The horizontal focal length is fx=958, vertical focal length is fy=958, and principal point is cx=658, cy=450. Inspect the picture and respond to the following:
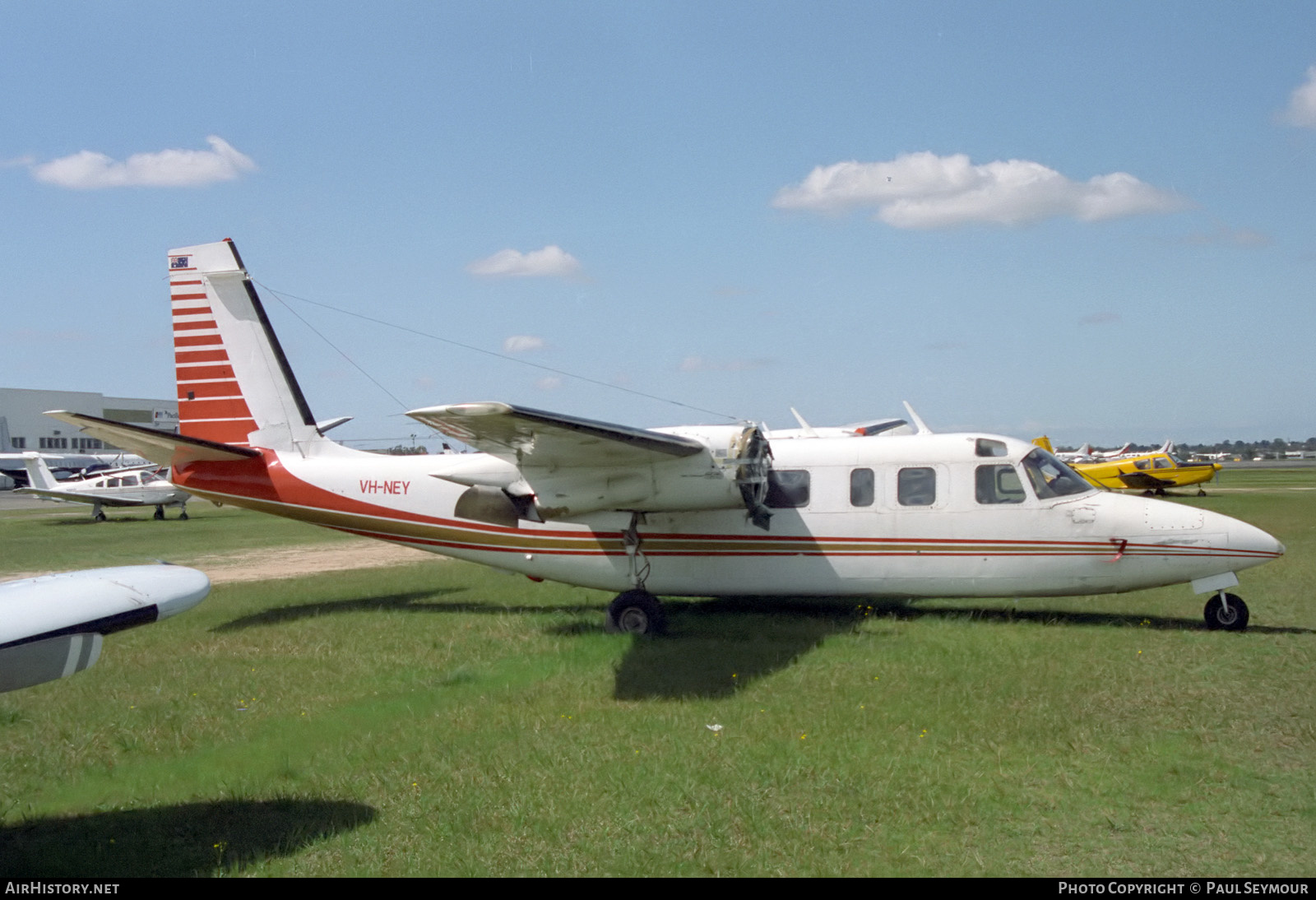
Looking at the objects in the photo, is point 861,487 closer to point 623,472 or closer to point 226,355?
point 623,472

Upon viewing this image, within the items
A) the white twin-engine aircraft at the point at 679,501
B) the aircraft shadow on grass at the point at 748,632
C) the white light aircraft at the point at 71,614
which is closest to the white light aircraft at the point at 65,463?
the white twin-engine aircraft at the point at 679,501

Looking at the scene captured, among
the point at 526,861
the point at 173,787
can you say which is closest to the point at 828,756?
the point at 526,861

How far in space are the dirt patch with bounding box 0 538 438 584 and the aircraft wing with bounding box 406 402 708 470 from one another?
8.02m

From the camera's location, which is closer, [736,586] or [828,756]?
[828,756]

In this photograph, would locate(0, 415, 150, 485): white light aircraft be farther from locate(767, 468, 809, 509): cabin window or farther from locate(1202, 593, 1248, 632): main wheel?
locate(1202, 593, 1248, 632): main wheel

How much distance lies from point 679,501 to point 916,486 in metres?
2.96

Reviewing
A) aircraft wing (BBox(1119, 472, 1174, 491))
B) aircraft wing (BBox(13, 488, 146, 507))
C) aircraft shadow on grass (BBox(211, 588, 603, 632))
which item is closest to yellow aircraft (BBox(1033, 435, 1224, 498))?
aircraft wing (BBox(1119, 472, 1174, 491))

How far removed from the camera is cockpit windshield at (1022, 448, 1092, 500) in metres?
11.4

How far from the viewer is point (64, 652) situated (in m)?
4.41

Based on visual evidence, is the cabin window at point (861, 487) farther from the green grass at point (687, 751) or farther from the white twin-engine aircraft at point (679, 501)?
the green grass at point (687, 751)

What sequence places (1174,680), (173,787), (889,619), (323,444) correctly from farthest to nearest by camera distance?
1. (323,444)
2. (889,619)
3. (1174,680)
4. (173,787)

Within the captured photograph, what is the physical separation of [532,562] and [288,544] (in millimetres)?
15467

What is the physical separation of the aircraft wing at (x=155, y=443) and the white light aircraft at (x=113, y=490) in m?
26.5

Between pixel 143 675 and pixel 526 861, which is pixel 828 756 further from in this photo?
pixel 143 675
